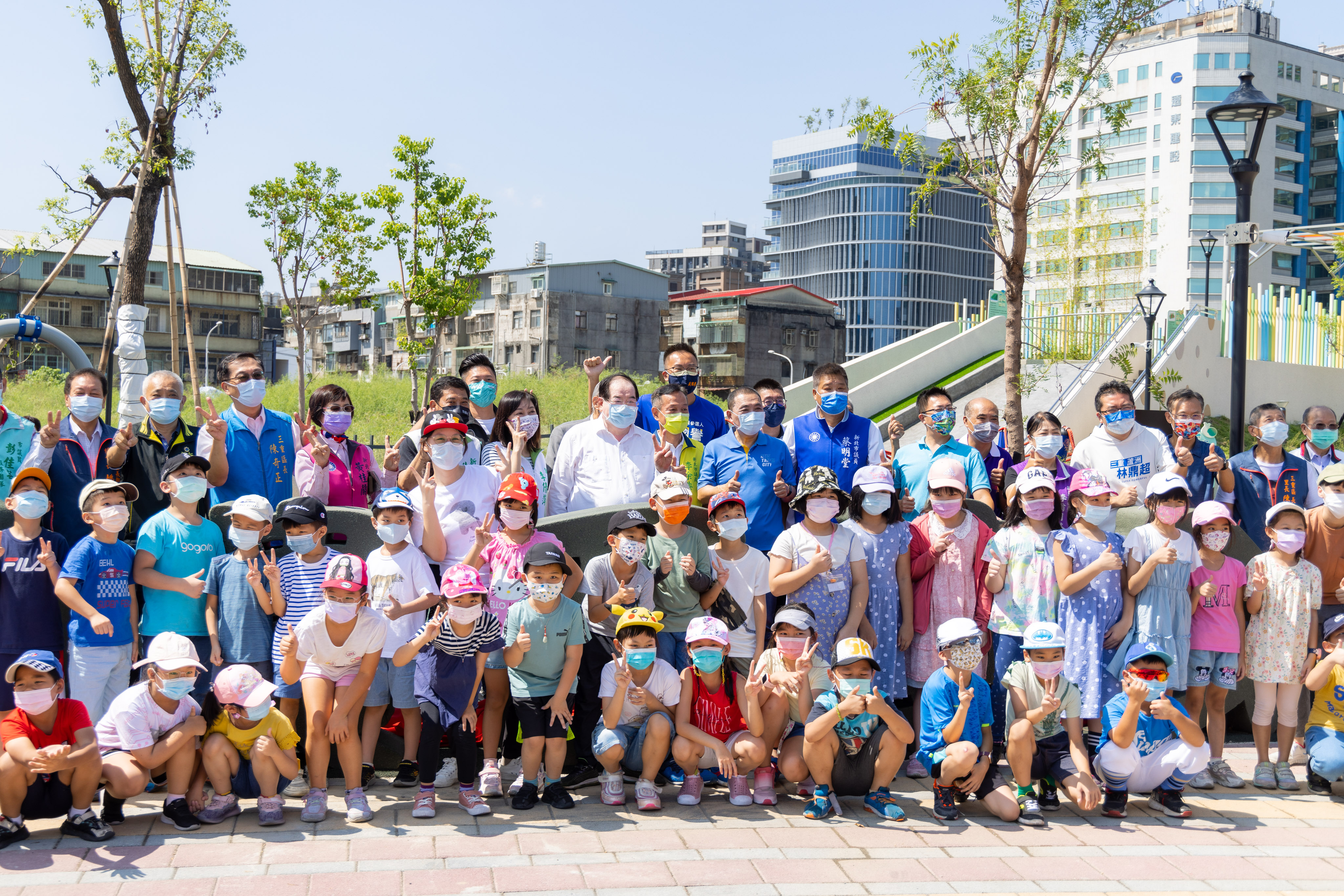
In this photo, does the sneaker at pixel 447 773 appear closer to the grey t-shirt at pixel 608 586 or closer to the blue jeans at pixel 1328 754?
the grey t-shirt at pixel 608 586

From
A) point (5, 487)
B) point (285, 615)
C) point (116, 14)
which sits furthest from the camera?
point (116, 14)

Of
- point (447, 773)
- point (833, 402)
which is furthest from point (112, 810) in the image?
point (833, 402)

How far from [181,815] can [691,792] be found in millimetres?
Answer: 2742

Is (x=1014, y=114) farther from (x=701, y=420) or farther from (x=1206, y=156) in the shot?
(x=1206, y=156)

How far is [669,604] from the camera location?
21.1 feet

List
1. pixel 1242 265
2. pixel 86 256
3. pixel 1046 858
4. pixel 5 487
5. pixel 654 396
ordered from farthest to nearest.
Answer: pixel 86 256, pixel 1242 265, pixel 654 396, pixel 5 487, pixel 1046 858

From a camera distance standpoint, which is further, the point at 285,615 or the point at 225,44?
the point at 225,44

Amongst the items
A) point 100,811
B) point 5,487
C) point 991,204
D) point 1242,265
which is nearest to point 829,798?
point 100,811

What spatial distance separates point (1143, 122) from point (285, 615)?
7713 centimetres

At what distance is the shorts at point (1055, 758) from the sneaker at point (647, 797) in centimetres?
218

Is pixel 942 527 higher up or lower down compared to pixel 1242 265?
lower down

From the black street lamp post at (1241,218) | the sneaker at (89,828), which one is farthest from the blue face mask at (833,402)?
the black street lamp post at (1241,218)

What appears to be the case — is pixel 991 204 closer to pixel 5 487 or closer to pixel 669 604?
pixel 669 604

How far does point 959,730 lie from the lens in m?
6.00
